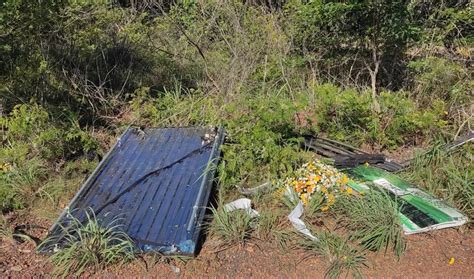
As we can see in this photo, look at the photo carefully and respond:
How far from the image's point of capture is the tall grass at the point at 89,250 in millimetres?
2955

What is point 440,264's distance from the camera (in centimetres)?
304

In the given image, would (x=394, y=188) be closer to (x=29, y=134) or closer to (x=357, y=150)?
(x=357, y=150)

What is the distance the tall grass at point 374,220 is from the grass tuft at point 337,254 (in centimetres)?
13

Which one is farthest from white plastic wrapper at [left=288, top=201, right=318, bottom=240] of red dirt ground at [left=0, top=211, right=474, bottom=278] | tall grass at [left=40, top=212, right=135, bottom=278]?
tall grass at [left=40, top=212, right=135, bottom=278]

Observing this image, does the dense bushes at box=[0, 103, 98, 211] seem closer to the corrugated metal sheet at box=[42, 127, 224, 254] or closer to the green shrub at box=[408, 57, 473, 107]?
the corrugated metal sheet at box=[42, 127, 224, 254]

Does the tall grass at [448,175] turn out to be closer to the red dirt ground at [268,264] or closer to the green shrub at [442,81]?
the red dirt ground at [268,264]

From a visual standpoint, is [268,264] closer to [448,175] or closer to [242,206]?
[242,206]

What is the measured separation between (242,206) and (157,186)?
0.82 meters

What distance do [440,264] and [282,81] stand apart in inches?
132

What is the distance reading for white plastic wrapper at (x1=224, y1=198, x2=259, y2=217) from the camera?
3395 millimetres

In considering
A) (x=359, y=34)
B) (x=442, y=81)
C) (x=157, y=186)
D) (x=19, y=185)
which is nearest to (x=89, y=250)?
(x=157, y=186)

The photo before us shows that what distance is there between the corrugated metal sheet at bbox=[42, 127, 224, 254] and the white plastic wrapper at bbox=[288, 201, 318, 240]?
69cm

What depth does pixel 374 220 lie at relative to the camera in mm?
3279

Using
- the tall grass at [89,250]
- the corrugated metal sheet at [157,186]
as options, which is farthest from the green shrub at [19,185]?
the tall grass at [89,250]
